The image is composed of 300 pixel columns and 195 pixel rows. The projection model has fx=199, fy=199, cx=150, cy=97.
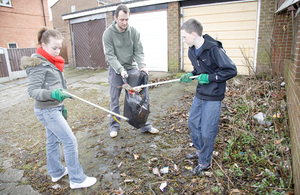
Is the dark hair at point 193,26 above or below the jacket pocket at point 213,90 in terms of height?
above

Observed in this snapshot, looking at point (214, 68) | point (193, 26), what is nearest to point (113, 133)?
point (214, 68)

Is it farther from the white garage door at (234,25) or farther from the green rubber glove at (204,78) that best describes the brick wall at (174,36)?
the green rubber glove at (204,78)

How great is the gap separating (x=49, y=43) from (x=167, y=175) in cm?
224

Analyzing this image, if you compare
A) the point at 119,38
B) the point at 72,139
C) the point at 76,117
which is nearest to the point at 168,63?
the point at 76,117

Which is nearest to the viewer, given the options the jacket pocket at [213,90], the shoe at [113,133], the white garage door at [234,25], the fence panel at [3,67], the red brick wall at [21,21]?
the jacket pocket at [213,90]

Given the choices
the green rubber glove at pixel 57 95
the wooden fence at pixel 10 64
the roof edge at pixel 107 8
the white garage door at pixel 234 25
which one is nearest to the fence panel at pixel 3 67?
the wooden fence at pixel 10 64

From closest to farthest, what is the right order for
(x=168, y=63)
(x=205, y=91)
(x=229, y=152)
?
(x=205, y=91), (x=229, y=152), (x=168, y=63)

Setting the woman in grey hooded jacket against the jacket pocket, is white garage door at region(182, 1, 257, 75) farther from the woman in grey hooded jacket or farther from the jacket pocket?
the woman in grey hooded jacket

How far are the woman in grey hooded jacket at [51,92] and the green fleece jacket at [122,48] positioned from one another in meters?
1.10

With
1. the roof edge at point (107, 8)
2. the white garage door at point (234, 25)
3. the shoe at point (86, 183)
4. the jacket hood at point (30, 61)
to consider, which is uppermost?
the roof edge at point (107, 8)

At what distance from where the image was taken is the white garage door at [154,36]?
924 centimetres

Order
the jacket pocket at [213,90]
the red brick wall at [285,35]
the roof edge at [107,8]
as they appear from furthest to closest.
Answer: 1. the roof edge at [107,8]
2. the red brick wall at [285,35]
3. the jacket pocket at [213,90]

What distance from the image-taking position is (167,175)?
106 inches

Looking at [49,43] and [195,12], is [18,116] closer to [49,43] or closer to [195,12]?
[49,43]
